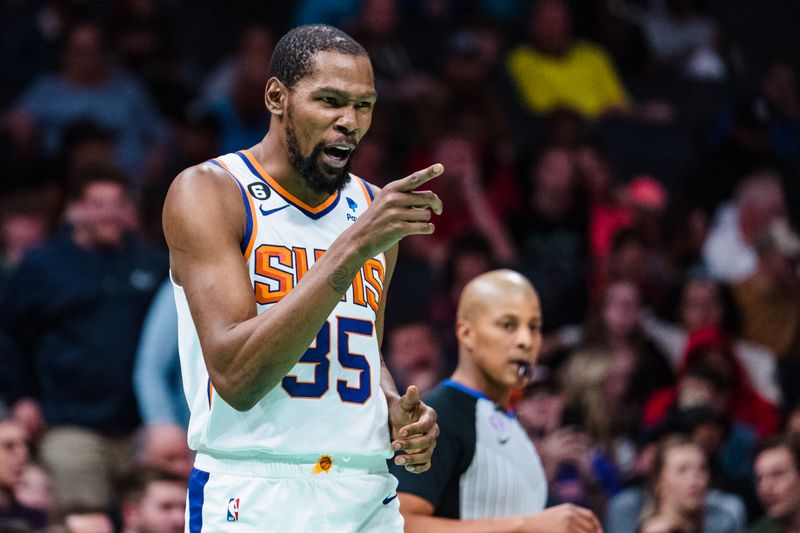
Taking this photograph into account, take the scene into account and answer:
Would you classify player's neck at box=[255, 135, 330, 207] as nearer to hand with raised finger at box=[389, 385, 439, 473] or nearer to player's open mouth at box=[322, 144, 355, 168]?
player's open mouth at box=[322, 144, 355, 168]

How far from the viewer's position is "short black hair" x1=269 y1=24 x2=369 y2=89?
379cm

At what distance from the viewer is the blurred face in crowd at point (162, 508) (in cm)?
672

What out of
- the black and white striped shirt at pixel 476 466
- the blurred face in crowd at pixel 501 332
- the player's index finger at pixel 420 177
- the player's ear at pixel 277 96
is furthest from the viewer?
the blurred face in crowd at pixel 501 332

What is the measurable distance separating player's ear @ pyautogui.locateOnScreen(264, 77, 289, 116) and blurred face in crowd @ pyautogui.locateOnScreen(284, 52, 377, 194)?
36 millimetres

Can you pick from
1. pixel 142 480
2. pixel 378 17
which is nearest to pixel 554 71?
pixel 378 17

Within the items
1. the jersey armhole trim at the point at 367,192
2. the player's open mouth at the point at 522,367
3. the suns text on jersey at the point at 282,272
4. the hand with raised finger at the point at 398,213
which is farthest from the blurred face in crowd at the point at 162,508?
the hand with raised finger at the point at 398,213

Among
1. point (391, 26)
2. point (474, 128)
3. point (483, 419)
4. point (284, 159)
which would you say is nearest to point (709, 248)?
point (474, 128)

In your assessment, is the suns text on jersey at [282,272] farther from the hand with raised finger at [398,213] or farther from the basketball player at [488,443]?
the basketball player at [488,443]

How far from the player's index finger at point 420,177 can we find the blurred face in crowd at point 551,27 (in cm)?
861

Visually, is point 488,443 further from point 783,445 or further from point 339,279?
point 783,445

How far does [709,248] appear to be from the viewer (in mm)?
10703

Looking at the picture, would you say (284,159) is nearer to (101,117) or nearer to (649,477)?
(649,477)

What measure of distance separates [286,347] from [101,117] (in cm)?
741

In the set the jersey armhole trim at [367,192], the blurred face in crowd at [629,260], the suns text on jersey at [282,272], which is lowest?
the suns text on jersey at [282,272]
